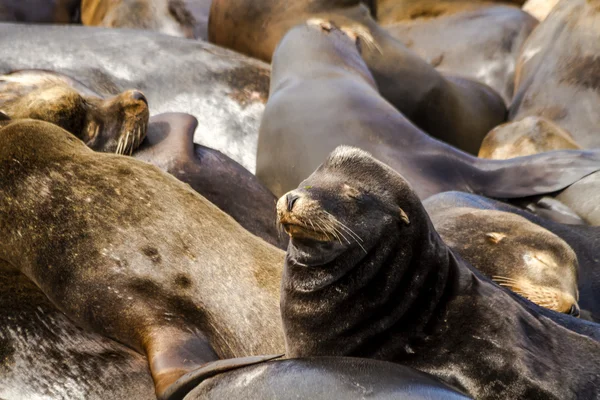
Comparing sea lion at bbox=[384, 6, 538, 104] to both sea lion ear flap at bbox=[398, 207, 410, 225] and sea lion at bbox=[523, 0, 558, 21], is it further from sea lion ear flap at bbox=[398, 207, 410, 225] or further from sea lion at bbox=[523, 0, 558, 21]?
sea lion ear flap at bbox=[398, 207, 410, 225]

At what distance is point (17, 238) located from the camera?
12.6 ft

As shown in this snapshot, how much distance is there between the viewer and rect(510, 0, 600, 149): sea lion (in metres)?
7.93

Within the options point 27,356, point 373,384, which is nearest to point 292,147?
point 27,356

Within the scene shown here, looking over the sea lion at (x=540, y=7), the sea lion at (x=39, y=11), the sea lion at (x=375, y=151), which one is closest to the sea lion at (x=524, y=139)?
the sea lion at (x=375, y=151)

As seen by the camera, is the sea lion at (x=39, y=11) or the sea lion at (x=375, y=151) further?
the sea lion at (x=39, y=11)

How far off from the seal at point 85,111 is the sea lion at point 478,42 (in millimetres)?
4260

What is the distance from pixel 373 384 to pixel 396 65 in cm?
539

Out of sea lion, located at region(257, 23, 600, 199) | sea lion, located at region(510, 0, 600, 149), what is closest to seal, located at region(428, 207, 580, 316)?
sea lion, located at region(257, 23, 600, 199)

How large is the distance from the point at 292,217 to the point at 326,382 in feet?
2.09

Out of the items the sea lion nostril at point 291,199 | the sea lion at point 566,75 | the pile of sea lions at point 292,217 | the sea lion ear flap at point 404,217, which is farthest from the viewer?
the sea lion at point 566,75

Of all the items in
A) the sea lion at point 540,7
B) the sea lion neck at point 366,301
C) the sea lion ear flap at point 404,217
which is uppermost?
the sea lion ear flap at point 404,217

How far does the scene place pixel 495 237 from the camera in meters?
4.96

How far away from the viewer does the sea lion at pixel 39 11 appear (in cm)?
957

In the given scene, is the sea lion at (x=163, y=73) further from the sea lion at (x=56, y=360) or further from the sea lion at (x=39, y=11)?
the sea lion at (x=56, y=360)
